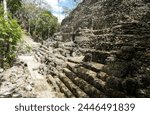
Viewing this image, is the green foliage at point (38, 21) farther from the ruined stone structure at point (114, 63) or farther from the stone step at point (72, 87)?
the stone step at point (72, 87)

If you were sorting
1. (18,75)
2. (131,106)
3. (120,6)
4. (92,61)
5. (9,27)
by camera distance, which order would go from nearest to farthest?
(131,106), (9,27), (92,61), (18,75), (120,6)

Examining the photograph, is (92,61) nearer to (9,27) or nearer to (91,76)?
(91,76)

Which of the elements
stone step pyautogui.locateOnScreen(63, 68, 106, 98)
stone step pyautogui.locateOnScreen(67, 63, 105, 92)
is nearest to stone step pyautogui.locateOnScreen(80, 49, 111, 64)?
stone step pyautogui.locateOnScreen(67, 63, 105, 92)

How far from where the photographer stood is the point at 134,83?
6000mm

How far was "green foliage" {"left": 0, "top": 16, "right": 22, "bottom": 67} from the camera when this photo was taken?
9.75 m

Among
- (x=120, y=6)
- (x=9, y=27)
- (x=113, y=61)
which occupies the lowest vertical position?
(x=113, y=61)

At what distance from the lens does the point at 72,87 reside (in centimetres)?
898

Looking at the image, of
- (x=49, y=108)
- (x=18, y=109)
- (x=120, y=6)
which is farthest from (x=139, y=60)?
(x=120, y=6)

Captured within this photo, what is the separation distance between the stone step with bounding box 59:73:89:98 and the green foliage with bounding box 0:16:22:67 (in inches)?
111

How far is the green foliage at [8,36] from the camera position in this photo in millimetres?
9750

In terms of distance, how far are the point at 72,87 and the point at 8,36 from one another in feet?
12.7

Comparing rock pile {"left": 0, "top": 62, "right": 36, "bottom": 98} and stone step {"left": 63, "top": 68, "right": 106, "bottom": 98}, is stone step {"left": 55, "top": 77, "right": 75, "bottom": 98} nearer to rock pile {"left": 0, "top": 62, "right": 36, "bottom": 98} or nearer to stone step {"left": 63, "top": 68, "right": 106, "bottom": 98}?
stone step {"left": 63, "top": 68, "right": 106, "bottom": 98}

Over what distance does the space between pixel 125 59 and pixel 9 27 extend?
5316mm

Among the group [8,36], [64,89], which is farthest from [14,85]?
[64,89]
